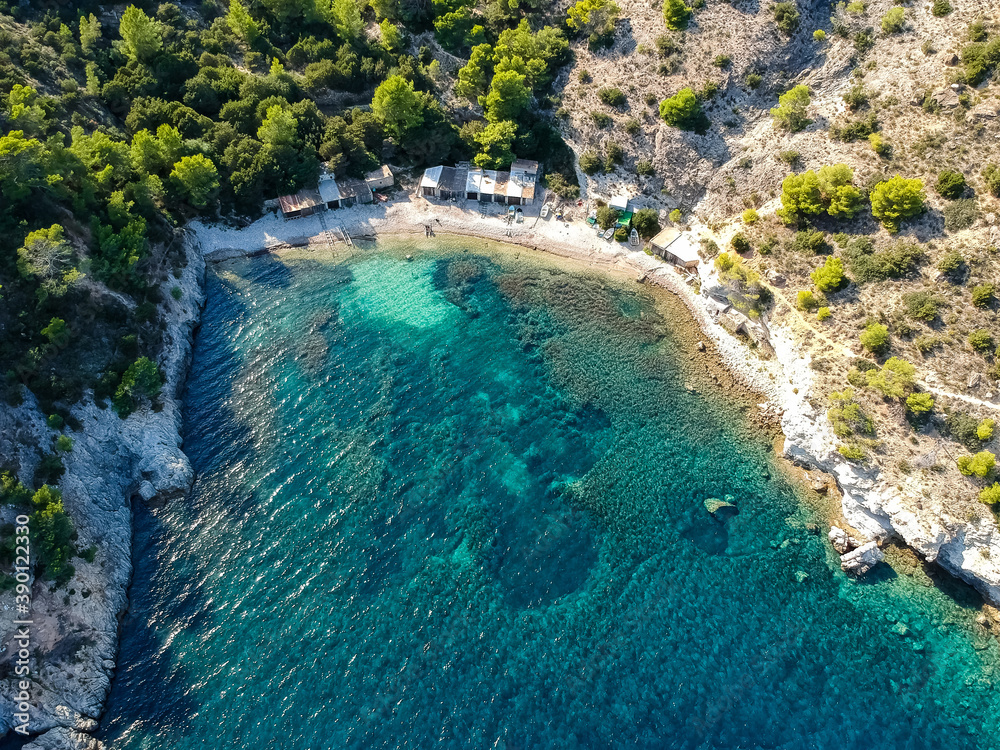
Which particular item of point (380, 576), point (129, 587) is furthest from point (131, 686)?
point (380, 576)

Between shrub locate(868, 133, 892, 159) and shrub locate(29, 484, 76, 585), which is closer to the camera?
shrub locate(29, 484, 76, 585)

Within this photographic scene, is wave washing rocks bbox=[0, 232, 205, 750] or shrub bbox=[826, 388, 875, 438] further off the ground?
shrub bbox=[826, 388, 875, 438]

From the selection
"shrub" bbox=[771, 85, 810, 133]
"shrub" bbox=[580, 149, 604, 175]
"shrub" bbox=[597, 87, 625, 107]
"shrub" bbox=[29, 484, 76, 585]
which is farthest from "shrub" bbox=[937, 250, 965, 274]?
"shrub" bbox=[29, 484, 76, 585]

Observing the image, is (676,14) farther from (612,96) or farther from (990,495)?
(990,495)

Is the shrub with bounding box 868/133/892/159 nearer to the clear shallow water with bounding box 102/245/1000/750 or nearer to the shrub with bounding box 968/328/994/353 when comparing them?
the shrub with bounding box 968/328/994/353

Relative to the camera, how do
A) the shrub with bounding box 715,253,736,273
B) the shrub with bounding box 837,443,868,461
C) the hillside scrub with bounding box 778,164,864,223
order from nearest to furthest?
the shrub with bounding box 837,443,868,461
the hillside scrub with bounding box 778,164,864,223
the shrub with bounding box 715,253,736,273

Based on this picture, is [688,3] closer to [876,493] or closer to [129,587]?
[876,493]
